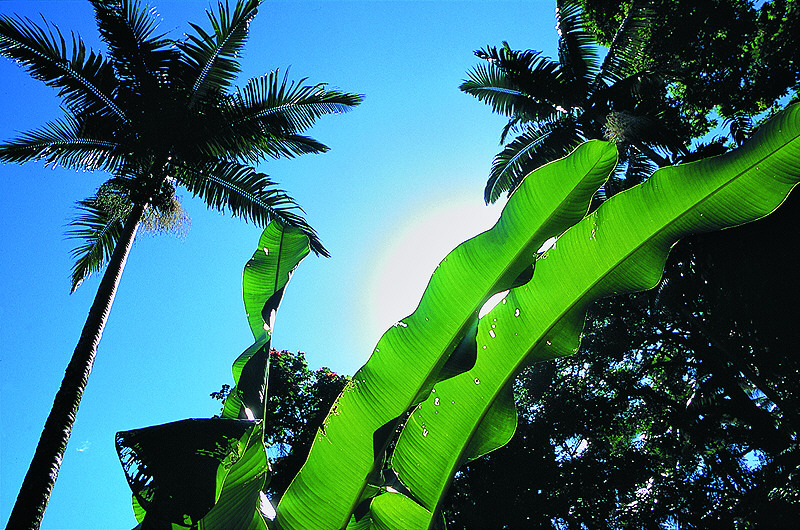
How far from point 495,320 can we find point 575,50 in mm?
11535

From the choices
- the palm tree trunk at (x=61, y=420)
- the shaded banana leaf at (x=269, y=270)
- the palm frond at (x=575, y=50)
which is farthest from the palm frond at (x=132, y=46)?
the palm frond at (x=575, y=50)

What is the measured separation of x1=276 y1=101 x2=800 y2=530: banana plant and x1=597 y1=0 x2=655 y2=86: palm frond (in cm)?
1093

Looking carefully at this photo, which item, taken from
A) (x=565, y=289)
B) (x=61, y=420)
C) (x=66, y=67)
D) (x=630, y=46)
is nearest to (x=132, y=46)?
(x=66, y=67)

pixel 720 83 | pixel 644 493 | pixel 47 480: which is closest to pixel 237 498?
pixel 47 480

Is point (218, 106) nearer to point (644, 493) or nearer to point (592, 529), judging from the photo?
point (592, 529)

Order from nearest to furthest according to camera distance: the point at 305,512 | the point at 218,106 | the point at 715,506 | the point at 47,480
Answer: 1. the point at 305,512
2. the point at 47,480
3. the point at 218,106
4. the point at 715,506

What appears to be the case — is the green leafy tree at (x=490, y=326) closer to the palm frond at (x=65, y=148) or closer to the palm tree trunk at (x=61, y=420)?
the palm tree trunk at (x=61, y=420)

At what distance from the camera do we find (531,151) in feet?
38.4

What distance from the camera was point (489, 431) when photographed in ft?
3.60

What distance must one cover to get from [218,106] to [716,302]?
8.15 meters

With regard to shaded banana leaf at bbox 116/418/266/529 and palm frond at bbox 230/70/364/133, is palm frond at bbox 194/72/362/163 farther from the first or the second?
shaded banana leaf at bbox 116/418/266/529

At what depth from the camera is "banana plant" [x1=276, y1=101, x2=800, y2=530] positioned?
3.45 ft

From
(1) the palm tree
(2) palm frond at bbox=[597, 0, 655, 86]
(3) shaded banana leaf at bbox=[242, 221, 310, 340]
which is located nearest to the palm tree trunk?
(3) shaded banana leaf at bbox=[242, 221, 310, 340]

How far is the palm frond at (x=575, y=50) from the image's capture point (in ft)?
35.5
